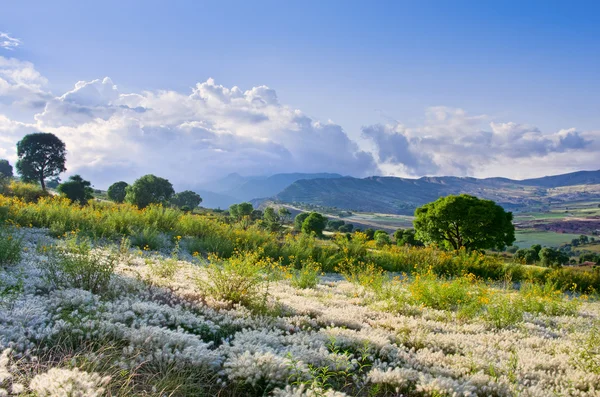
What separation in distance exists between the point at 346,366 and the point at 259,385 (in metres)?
1.08

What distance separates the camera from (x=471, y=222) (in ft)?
103

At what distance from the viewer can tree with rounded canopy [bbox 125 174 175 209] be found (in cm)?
5723

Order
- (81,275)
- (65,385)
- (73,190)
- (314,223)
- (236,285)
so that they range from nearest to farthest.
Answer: (65,385) → (81,275) → (236,285) → (73,190) → (314,223)

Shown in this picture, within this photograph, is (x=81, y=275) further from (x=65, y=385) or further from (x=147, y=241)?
(x=147, y=241)

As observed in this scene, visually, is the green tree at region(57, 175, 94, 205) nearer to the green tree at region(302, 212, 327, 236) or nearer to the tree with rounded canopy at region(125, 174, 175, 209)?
the tree with rounded canopy at region(125, 174, 175, 209)

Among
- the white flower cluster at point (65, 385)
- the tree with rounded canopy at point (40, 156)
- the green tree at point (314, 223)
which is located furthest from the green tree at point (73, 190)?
the white flower cluster at point (65, 385)

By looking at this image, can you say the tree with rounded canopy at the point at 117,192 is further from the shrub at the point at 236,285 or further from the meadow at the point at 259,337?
the shrub at the point at 236,285

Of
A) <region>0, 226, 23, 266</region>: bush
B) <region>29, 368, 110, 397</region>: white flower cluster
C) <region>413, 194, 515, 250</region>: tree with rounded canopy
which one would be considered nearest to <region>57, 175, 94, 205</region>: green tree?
<region>413, 194, 515, 250</region>: tree with rounded canopy

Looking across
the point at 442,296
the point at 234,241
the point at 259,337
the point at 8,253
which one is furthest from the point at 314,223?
the point at 259,337

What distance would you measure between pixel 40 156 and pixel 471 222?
56843 mm

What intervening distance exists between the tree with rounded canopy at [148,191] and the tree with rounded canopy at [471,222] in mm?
38876

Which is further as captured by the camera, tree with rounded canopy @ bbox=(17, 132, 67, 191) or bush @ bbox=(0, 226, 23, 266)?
tree with rounded canopy @ bbox=(17, 132, 67, 191)

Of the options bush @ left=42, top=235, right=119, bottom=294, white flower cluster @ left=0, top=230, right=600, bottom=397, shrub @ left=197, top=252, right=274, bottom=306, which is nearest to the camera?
white flower cluster @ left=0, top=230, right=600, bottom=397

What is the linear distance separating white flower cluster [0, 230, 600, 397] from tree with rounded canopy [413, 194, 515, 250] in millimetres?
25359
